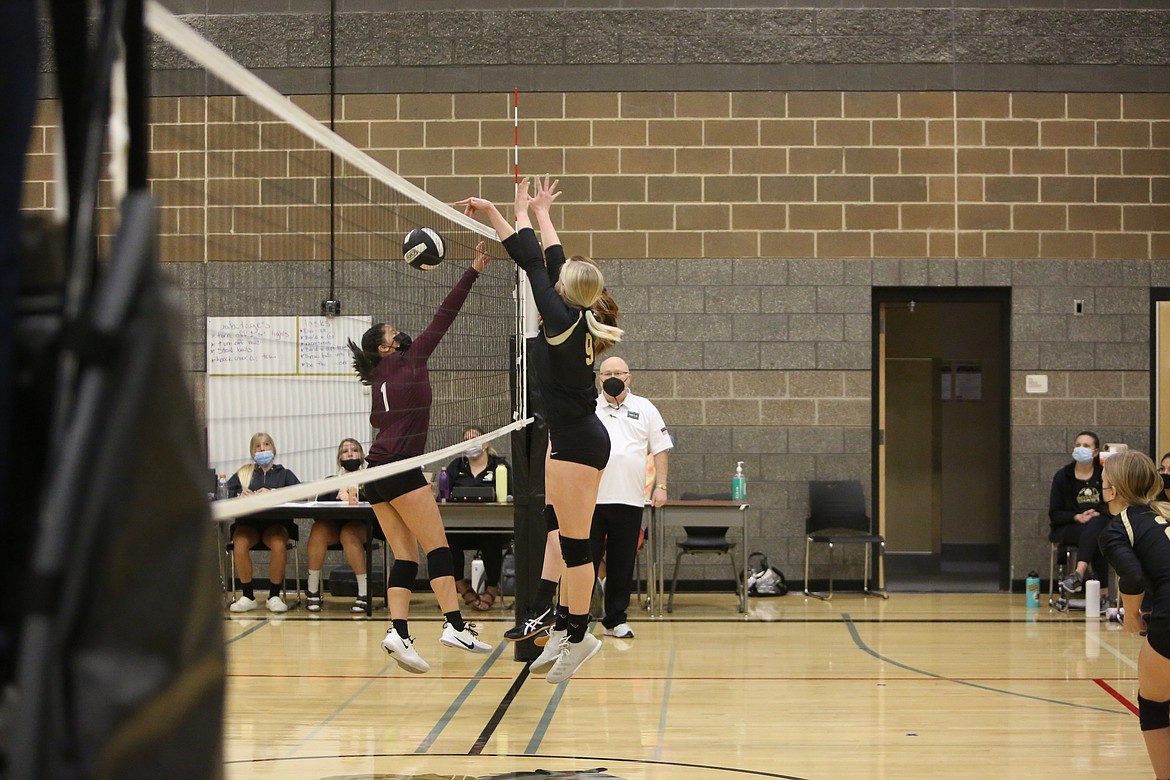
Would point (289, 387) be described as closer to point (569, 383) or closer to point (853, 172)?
point (853, 172)

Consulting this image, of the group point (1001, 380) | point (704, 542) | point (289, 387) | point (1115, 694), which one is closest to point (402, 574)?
point (1115, 694)

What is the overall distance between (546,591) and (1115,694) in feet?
11.1

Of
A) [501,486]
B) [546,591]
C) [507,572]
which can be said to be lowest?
[507,572]

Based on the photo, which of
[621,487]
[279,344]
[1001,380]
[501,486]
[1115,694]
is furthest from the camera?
[1001,380]

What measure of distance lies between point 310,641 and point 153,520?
7789 millimetres

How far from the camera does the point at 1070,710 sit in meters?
6.29

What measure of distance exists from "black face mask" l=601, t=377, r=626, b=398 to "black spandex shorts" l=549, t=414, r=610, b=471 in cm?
330

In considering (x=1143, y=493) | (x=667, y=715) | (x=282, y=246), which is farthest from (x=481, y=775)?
(x=282, y=246)

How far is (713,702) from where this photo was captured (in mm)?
6480

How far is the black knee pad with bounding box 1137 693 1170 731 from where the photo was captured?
4496 mm

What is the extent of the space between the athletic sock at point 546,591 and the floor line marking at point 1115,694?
3.21 metres

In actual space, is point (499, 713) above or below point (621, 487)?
below

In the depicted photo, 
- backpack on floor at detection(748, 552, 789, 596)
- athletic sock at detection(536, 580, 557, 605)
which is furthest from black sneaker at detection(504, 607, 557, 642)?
backpack on floor at detection(748, 552, 789, 596)

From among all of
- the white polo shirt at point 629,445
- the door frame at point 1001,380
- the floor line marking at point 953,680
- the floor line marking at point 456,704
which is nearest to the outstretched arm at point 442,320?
the floor line marking at point 456,704
